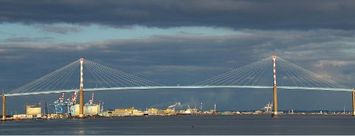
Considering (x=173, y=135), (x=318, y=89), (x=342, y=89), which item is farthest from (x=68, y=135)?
(x=342, y=89)

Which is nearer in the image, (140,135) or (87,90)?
(140,135)

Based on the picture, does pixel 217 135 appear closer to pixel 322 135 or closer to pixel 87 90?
pixel 322 135

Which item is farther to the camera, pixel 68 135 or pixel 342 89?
pixel 342 89

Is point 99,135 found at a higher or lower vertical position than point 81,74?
lower

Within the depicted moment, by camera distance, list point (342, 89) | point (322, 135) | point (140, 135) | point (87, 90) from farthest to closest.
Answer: point (342, 89) < point (87, 90) < point (140, 135) < point (322, 135)

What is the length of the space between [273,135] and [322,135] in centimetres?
497

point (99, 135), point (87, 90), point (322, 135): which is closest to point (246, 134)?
point (322, 135)

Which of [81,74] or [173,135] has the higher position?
[81,74]

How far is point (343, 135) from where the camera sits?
75.7 m

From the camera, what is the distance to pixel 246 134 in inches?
3172

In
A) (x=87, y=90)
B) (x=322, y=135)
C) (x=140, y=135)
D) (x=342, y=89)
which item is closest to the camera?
(x=322, y=135)

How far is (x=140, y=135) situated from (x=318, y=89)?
72023mm

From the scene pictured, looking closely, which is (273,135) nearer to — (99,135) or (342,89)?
(99,135)

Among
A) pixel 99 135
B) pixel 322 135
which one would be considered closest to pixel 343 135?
pixel 322 135
